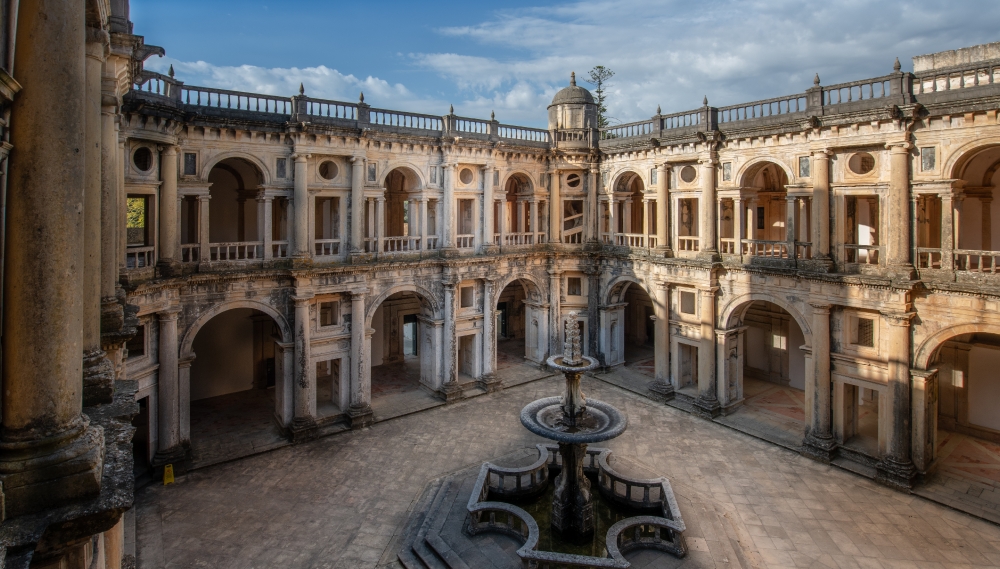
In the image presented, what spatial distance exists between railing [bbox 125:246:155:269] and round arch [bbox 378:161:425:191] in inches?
374

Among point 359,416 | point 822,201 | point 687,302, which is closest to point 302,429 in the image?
point 359,416

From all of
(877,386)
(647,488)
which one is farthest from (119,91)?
(877,386)

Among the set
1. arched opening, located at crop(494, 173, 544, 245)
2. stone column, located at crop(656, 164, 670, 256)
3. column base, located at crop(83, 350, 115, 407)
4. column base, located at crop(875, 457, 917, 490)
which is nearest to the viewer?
column base, located at crop(83, 350, 115, 407)

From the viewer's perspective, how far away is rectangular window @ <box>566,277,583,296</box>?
32.3 meters

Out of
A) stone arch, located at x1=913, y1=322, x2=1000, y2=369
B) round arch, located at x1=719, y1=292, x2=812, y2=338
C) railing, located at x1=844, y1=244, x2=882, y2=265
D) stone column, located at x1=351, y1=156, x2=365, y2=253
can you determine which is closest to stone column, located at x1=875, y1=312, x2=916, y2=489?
stone arch, located at x1=913, y1=322, x2=1000, y2=369

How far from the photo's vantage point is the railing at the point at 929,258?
776 inches

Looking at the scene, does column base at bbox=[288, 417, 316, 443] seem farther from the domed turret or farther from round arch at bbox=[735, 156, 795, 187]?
round arch at bbox=[735, 156, 795, 187]

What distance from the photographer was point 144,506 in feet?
59.9

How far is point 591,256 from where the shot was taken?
31328 mm

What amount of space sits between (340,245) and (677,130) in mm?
16100

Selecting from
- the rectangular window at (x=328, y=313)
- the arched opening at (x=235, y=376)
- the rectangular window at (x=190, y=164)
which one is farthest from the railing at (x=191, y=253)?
the rectangular window at (x=328, y=313)

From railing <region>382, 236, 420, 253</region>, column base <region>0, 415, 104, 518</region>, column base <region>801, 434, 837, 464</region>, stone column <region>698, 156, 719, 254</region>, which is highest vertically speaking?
stone column <region>698, 156, 719, 254</region>

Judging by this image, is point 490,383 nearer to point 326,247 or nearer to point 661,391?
point 661,391

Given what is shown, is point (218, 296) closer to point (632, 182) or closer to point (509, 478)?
point (509, 478)
